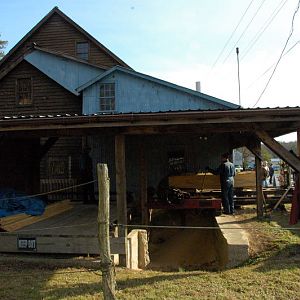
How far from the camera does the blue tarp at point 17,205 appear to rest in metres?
10.9

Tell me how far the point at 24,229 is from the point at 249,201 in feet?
26.3

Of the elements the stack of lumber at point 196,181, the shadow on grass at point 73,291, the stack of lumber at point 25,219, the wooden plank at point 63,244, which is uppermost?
the stack of lumber at point 196,181

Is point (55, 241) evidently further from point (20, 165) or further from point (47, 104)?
point (47, 104)

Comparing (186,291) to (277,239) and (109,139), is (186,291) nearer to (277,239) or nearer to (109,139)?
(277,239)

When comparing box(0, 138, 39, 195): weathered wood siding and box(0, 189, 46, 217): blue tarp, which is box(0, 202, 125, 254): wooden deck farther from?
box(0, 138, 39, 195): weathered wood siding

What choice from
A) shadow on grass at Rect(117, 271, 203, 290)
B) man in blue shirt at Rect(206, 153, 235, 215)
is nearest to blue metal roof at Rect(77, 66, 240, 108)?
man in blue shirt at Rect(206, 153, 235, 215)

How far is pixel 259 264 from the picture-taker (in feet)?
25.4

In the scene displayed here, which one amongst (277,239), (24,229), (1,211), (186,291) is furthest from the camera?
(1,211)

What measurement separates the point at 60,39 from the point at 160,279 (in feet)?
67.3

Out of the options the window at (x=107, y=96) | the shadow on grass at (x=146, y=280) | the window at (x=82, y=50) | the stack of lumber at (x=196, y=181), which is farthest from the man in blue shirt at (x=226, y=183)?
the window at (x=82, y=50)

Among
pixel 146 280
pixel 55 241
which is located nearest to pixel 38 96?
pixel 55 241

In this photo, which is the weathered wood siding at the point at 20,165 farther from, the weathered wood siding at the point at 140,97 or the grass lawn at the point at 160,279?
the weathered wood siding at the point at 140,97

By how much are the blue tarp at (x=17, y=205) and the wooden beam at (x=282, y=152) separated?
6.13 metres

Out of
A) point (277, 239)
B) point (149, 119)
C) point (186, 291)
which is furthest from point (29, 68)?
point (186, 291)
